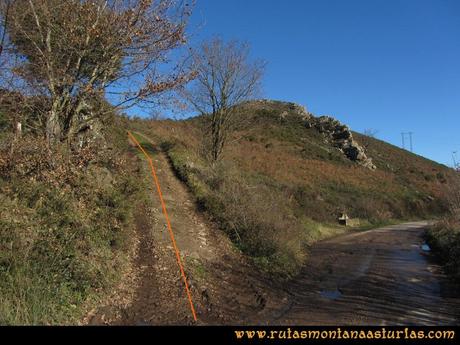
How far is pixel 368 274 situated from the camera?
1325 cm

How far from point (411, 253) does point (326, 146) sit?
4468 cm

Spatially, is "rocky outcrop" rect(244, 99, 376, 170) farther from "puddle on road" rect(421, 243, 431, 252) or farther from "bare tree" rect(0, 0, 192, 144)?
"bare tree" rect(0, 0, 192, 144)

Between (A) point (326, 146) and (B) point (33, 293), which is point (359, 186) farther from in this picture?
(B) point (33, 293)

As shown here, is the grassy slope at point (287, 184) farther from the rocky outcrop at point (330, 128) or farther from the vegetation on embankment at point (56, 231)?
the vegetation on embankment at point (56, 231)

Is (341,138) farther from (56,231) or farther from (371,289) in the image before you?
(56,231)

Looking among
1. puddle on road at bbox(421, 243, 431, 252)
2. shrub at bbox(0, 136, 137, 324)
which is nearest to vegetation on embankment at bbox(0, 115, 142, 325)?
shrub at bbox(0, 136, 137, 324)

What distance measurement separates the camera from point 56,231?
855 centimetres

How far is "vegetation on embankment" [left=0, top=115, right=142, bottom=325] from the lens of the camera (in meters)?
6.87

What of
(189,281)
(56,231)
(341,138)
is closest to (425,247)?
(189,281)

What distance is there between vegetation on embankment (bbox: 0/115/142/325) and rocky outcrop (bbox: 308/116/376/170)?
161ft

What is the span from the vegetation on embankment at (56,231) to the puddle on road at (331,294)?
509cm

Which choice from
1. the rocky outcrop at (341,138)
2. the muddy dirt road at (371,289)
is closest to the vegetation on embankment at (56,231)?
the muddy dirt road at (371,289)
